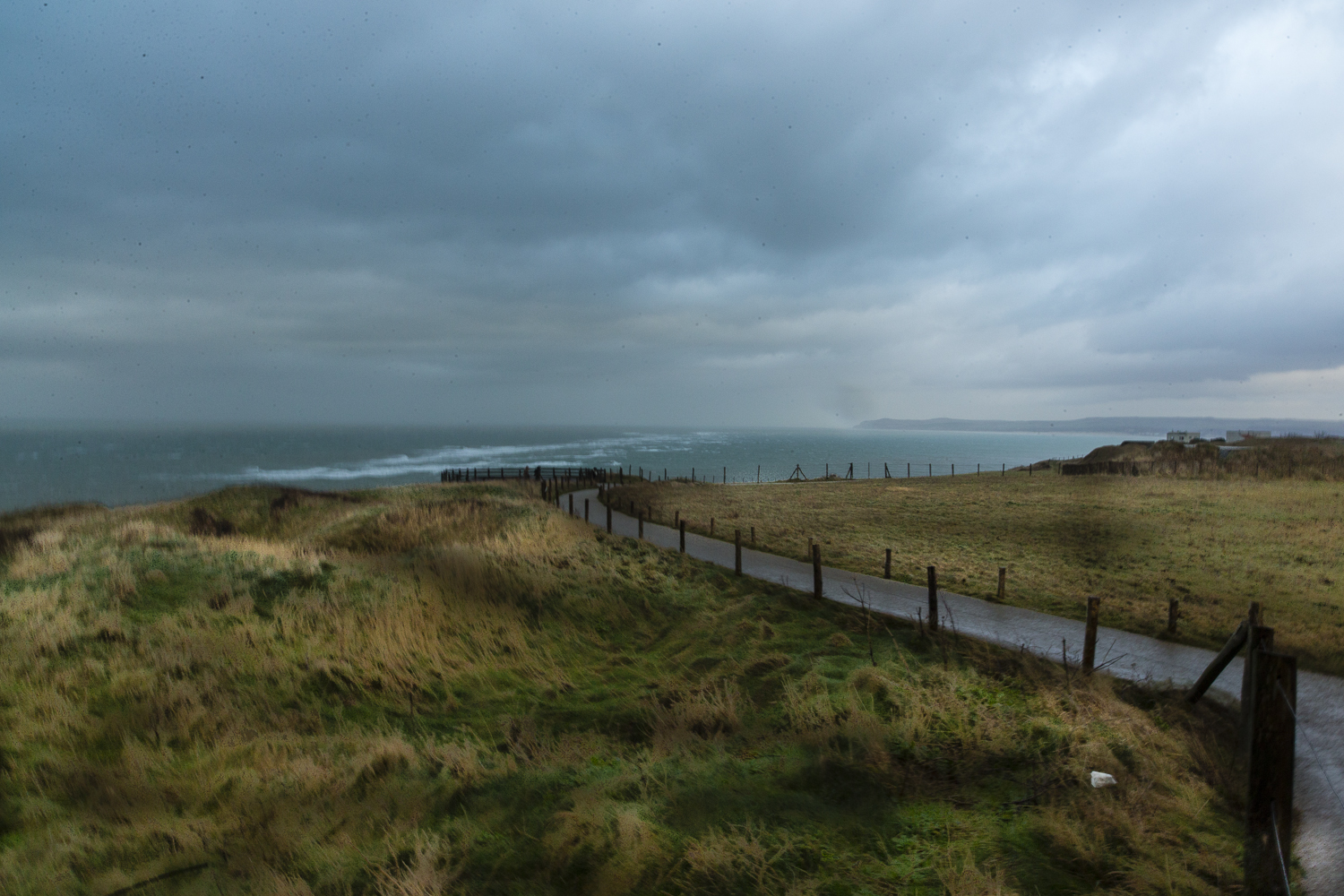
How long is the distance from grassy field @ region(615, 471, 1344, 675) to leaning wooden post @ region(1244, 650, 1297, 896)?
7508 millimetres

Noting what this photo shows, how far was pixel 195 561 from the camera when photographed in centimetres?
1200

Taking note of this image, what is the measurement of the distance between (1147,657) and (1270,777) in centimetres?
599

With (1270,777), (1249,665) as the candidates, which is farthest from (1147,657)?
(1270,777)

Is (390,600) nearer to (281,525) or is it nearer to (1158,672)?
(1158,672)

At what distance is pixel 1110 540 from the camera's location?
2209 centimetres

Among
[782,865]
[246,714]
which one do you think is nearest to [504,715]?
[246,714]

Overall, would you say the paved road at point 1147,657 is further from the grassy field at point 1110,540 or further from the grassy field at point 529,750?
the grassy field at point 1110,540

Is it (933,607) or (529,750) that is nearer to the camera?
(529,750)

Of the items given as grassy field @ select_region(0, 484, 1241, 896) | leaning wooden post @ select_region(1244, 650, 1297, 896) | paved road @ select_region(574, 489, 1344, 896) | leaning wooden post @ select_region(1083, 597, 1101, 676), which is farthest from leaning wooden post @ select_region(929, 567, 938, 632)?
leaning wooden post @ select_region(1244, 650, 1297, 896)

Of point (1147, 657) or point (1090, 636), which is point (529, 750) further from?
point (1147, 657)

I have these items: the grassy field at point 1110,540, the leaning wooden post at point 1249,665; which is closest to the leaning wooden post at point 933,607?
the grassy field at point 1110,540

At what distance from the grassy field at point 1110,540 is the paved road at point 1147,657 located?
1.11 meters

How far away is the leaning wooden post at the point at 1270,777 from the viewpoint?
4.56m

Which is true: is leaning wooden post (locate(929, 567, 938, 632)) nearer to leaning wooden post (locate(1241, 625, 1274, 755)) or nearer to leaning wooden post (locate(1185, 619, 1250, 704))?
leaning wooden post (locate(1185, 619, 1250, 704))
